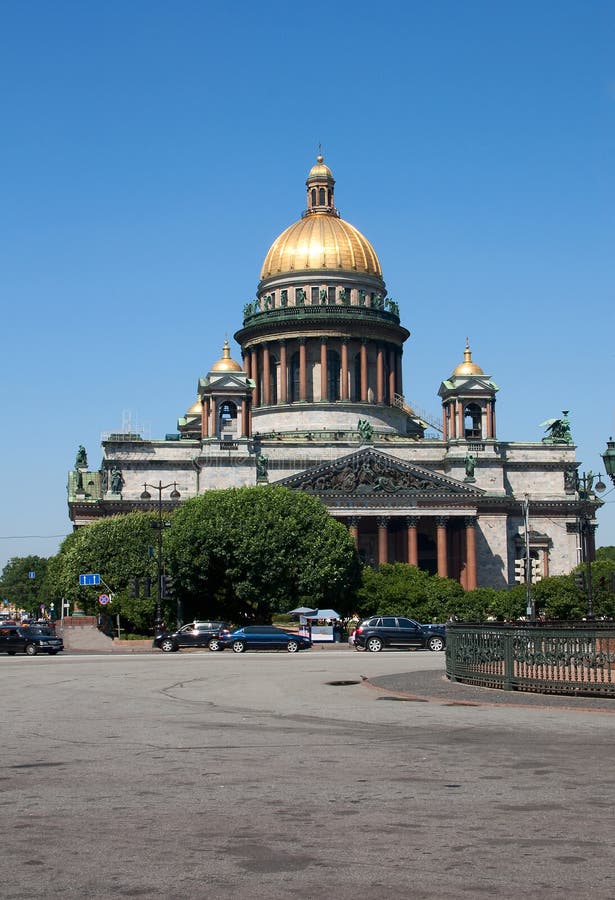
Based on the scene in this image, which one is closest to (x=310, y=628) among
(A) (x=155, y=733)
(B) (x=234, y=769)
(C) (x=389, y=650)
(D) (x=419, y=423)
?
(C) (x=389, y=650)

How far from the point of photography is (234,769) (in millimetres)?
15281

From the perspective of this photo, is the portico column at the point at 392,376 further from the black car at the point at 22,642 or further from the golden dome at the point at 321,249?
the black car at the point at 22,642

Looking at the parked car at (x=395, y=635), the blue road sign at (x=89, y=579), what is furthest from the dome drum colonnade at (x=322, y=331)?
the parked car at (x=395, y=635)

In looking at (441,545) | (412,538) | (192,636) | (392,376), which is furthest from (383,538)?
(192,636)

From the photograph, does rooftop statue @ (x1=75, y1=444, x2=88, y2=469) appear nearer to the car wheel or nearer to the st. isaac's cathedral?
the st. isaac's cathedral

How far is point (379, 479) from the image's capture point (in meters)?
108

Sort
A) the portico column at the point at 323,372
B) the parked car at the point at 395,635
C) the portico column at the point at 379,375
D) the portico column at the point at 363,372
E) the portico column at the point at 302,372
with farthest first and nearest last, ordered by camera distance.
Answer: the portico column at the point at 379,375 < the portico column at the point at 302,372 < the portico column at the point at 363,372 < the portico column at the point at 323,372 < the parked car at the point at 395,635

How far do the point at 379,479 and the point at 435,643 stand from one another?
48.5m

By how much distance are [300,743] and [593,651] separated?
Answer: 9.17 m

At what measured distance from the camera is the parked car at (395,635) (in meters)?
60.1

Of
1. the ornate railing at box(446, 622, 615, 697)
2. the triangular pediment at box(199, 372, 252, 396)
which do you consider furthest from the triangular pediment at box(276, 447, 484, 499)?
the ornate railing at box(446, 622, 615, 697)

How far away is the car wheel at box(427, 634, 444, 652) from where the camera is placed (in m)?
59.4

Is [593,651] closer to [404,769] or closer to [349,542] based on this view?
[404,769]

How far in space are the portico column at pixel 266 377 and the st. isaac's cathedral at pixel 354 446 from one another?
0.19 meters
